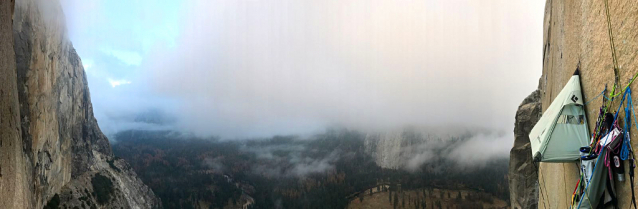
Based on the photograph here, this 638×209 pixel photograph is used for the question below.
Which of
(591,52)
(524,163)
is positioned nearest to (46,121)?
(591,52)

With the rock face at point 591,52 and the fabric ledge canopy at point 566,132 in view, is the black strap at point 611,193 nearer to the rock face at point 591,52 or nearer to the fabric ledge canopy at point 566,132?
the rock face at point 591,52

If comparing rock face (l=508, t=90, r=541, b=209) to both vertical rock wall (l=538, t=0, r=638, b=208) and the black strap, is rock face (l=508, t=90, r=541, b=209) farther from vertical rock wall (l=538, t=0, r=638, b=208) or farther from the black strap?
the black strap

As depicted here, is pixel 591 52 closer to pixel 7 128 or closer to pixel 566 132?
pixel 566 132

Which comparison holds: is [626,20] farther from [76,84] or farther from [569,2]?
[76,84]

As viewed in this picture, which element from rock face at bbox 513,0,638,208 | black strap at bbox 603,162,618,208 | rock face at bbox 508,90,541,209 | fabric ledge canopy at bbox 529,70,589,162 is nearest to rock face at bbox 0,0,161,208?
fabric ledge canopy at bbox 529,70,589,162

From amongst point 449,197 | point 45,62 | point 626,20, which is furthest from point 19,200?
point 449,197
